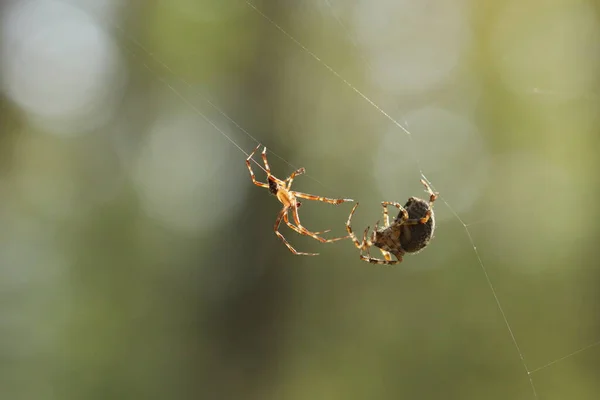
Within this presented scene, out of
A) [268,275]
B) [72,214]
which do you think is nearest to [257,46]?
[268,275]

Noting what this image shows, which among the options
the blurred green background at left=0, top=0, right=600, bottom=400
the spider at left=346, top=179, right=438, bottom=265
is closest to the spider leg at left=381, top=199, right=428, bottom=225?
the spider at left=346, top=179, right=438, bottom=265

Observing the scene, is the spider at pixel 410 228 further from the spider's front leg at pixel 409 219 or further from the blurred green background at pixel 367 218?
the blurred green background at pixel 367 218

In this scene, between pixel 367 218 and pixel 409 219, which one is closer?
pixel 409 219

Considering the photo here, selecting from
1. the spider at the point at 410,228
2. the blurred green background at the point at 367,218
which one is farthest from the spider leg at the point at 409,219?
the blurred green background at the point at 367,218

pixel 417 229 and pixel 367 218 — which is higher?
pixel 367 218

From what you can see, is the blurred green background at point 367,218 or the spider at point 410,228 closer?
the spider at point 410,228

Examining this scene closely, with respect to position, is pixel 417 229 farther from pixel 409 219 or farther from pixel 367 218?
pixel 367 218

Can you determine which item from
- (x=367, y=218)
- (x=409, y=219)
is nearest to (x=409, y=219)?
(x=409, y=219)

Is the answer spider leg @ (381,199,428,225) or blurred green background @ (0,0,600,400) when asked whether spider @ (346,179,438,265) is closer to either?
spider leg @ (381,199,428,225)
